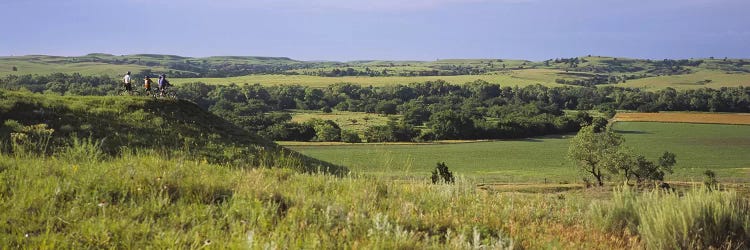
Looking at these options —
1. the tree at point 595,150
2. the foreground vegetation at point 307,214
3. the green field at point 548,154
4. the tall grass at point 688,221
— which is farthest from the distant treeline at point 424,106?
the tall grass at point 688,221

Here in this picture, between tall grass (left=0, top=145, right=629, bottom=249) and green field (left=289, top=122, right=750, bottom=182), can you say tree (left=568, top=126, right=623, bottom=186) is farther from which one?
tall grass (left=0, top=145, right=629, bottom=249)

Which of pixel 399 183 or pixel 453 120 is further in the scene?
pixel 453 120

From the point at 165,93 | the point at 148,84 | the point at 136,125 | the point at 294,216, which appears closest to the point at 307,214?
the point at 294,216

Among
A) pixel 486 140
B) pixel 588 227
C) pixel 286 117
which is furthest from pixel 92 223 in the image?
pixel 286 117

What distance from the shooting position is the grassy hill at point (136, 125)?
762 inches

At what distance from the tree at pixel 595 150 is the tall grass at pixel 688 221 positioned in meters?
57.1

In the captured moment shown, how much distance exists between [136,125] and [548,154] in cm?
7867

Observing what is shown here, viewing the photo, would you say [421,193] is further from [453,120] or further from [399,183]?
[453,120]

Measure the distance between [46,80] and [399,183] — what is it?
172013 mm

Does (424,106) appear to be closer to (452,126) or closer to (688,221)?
(452,126)

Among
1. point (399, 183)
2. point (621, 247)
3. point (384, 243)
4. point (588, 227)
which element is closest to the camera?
point (384, 243)

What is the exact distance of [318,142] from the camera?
328 feet

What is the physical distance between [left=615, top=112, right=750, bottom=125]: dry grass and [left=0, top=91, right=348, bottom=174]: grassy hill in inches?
4966

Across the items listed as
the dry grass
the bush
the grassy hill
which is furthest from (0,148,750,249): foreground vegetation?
the dry grass
